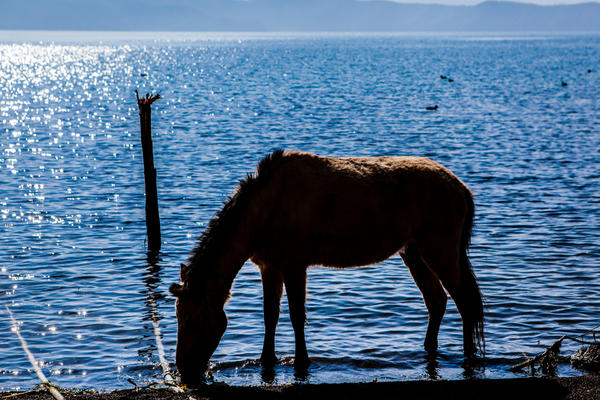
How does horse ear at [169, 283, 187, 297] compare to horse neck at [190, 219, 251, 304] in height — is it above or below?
below

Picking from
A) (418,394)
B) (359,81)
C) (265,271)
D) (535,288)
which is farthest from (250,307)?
→ (359,81)

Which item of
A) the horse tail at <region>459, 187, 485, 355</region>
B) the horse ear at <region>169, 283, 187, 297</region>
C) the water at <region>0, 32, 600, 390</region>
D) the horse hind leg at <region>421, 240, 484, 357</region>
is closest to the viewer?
the horse ear at <region>169, 283, 187, 297</region>

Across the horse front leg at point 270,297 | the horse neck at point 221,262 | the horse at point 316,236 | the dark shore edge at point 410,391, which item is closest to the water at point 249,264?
the horse front leg at point 270,297

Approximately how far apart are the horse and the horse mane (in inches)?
0.5

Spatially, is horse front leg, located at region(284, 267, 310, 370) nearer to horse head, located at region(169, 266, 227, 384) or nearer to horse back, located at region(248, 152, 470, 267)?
horse back, located at region(248, 152, 470, 267)

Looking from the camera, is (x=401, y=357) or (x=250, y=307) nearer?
(x=401, y=357)

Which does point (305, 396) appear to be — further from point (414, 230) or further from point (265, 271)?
point (414, 230)

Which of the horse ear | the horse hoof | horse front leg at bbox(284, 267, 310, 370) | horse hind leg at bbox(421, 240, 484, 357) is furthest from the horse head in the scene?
horse hind leg at bbox(421, 240, 484, 357)

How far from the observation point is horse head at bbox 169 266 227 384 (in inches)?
384

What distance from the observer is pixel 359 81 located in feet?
341

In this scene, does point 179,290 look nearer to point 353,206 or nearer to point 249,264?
point 353,206

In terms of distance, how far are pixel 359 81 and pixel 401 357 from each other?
9357 cm

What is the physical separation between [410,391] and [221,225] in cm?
306

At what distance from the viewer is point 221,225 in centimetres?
1012
